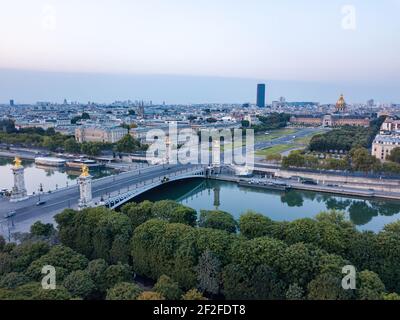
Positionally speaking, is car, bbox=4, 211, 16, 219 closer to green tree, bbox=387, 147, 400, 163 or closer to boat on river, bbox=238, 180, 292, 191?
boat on river, bbox=238, 180, 292, 191

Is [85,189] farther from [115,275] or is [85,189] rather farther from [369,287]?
[369,287]

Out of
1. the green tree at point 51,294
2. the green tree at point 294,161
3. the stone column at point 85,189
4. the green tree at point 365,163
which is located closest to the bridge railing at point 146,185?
the stone column at point 85,189

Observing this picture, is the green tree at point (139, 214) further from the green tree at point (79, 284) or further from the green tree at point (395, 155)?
the green tree at point (395, 155)

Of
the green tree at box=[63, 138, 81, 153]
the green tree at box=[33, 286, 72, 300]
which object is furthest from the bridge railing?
the green tree at box=[63, 138, 81, 153]

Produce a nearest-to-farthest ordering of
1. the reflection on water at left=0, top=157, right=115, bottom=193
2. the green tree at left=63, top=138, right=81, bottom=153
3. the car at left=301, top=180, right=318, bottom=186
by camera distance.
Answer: the car at left=301, top=180, right=318, bottom=186
the reflection on water at left=0, top=157, right=115, bottom=193
the green tree at left=63, top=138, right=81, bottom=153

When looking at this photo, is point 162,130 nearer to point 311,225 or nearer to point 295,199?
point 295,199
